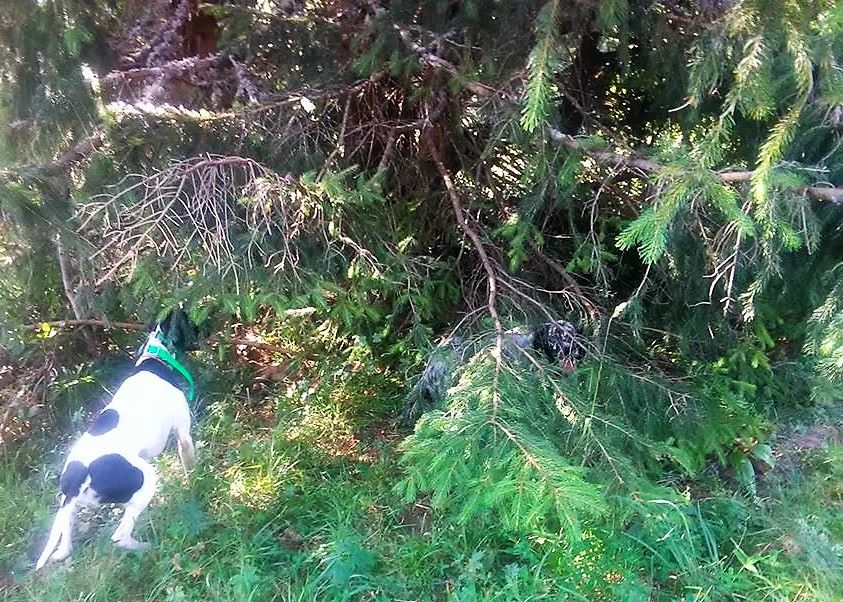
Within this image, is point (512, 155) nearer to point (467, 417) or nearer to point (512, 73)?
point (512, 73)

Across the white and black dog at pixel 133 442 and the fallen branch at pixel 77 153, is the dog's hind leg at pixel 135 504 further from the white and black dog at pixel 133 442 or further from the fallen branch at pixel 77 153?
the fallen branch at pixel 77 153

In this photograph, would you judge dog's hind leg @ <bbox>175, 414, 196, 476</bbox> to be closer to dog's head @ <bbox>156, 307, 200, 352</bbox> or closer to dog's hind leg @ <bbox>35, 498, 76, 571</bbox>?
dog's head @ <bbox>156, 307, 200, 352</bbox>

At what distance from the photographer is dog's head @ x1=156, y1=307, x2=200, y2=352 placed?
311 centimetres

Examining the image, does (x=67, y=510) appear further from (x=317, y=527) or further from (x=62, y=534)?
(x=317, y=527)

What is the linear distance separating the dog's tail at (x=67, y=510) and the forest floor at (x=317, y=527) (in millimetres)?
124

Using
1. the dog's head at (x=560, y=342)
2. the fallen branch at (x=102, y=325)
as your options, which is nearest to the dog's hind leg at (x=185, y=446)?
the fallen branch at (x=102, y=325)

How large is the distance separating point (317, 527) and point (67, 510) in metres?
0.99

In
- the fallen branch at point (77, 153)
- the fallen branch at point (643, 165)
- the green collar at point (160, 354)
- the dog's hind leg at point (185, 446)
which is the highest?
the fallen branch at point (643, 165)

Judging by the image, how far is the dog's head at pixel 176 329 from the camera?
3106 millimetres

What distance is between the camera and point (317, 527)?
281 centimetres

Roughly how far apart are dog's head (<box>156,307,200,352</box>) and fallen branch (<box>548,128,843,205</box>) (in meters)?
1.92

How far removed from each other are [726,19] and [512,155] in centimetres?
131

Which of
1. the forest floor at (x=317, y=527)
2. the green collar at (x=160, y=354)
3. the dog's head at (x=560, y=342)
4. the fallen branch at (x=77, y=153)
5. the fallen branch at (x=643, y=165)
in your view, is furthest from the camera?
the green collar at (x=160, y=354)

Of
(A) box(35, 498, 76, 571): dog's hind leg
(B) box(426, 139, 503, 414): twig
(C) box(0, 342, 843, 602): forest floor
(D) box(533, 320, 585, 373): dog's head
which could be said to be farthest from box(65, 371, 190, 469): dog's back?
(D) box(533, 320, 585, 373): dog's head
